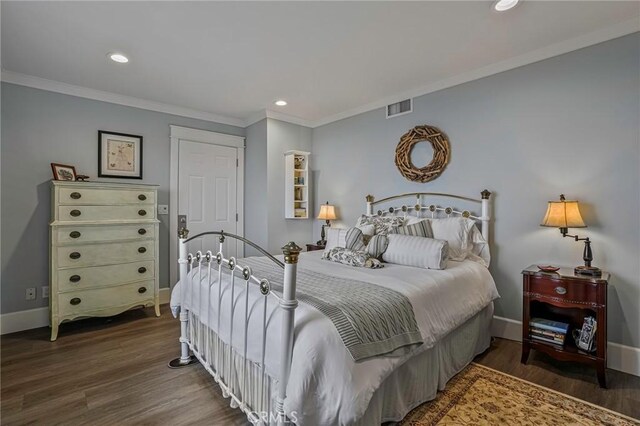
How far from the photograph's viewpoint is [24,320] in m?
3.07

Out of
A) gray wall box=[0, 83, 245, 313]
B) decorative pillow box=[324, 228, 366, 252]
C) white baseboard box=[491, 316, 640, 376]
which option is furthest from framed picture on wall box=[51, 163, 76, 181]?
white baseboard box=[491, 316, 640, 376]

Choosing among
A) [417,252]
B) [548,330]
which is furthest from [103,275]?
[548,330]

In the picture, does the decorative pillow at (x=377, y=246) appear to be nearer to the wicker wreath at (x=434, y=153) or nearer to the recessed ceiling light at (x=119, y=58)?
the wicker wreath at (x=434, y=153)

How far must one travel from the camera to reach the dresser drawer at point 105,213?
115 inches

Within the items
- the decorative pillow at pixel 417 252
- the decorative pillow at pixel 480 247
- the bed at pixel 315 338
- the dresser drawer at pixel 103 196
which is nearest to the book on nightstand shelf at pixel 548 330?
the bed at pixel 315 338

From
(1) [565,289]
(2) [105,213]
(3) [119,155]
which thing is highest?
(3) [119,155]

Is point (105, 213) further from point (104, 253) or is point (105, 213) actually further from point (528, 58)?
point (528, 58)

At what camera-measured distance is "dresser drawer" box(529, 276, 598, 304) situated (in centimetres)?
210

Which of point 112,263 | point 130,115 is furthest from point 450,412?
point 130,115

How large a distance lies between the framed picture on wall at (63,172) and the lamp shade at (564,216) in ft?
15.0

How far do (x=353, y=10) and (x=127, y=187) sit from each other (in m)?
2.83

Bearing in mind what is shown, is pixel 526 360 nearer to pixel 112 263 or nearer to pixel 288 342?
pixel 288 342

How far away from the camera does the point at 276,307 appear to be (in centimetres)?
149

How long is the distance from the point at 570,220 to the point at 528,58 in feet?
4.87
